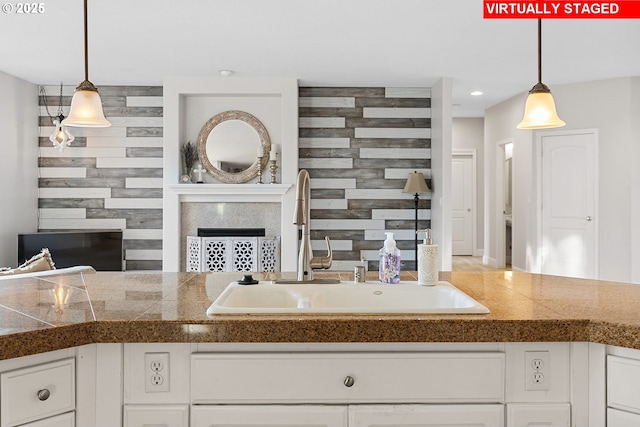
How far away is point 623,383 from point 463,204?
8551 mm

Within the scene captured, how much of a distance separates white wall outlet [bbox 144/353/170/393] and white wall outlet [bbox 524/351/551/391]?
92 centimetres

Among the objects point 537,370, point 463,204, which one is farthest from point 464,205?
point 537,370

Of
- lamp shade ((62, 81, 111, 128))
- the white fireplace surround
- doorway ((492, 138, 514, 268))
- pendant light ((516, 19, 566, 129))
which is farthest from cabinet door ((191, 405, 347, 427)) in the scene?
doorway ((492, 138, 514, 268))

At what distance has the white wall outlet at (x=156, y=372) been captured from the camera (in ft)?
4.43

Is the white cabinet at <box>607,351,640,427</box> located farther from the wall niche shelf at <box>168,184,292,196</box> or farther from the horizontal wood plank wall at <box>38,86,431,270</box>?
the horizontal wood plank wall at <box>38,86,431,270</box>

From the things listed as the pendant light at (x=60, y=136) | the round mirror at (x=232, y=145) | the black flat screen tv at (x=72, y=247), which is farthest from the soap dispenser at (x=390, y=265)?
the pendant light at (x=60, y=136)

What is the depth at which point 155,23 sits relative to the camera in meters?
4.11

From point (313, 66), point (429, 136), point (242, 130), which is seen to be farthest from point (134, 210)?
point (429, 136)

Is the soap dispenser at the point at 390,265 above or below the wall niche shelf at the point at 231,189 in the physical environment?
below

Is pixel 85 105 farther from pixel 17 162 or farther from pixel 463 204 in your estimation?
pixel 463 204

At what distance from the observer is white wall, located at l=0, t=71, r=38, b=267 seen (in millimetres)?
5648

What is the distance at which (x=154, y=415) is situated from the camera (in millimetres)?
1345

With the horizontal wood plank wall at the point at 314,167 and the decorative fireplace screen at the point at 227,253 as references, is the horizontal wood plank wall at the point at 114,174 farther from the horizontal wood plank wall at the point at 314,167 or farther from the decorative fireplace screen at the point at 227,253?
the decorative fireplace screen at the point at 227,253

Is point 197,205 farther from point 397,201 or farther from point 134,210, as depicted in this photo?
point 397,201
